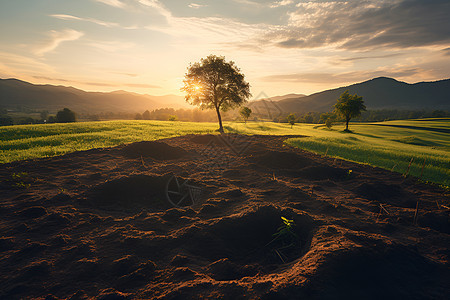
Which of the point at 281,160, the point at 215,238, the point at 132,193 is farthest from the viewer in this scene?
the point at 281,160

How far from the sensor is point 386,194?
8555 millimetres

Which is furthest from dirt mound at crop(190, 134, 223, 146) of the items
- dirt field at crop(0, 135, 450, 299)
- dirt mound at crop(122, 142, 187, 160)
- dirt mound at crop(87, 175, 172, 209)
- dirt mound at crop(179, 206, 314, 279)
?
dirt mound at crop(179, 206, 314, 279)

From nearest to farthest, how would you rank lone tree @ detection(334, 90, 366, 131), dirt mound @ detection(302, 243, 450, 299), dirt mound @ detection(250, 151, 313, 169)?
dirt mound @ detection(302, 243, 450, 299) < dirt mound @ detection(250, 151, 313, 169) < lone tree @ detection(334, 90, 366, 131)

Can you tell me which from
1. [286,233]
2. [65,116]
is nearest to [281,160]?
[286,233]

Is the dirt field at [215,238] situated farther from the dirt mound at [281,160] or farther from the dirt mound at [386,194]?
the dirt mound at [281,160]

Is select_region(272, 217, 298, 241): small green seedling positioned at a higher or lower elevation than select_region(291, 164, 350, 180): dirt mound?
lower

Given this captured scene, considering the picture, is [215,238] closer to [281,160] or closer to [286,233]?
[286,233]

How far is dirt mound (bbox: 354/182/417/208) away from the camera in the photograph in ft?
26.0

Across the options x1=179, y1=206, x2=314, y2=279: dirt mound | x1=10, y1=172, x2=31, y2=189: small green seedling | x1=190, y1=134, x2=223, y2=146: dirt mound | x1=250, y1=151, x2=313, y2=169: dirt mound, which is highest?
x1=190, y1=134, x2=223, y2=146: dirt mound

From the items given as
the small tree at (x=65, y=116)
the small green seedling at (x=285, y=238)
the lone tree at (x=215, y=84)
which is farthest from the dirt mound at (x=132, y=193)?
the small tree at (x=65, y=116)

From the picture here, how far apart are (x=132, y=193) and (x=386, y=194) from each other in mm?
11001

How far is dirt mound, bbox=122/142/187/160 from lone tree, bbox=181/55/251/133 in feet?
65.6

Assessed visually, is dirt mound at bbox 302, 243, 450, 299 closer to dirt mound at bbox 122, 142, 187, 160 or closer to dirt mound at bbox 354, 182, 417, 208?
dirt mound at bbox 354, 182, 417, 208

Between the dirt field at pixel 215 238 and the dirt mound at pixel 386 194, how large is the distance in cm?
5
